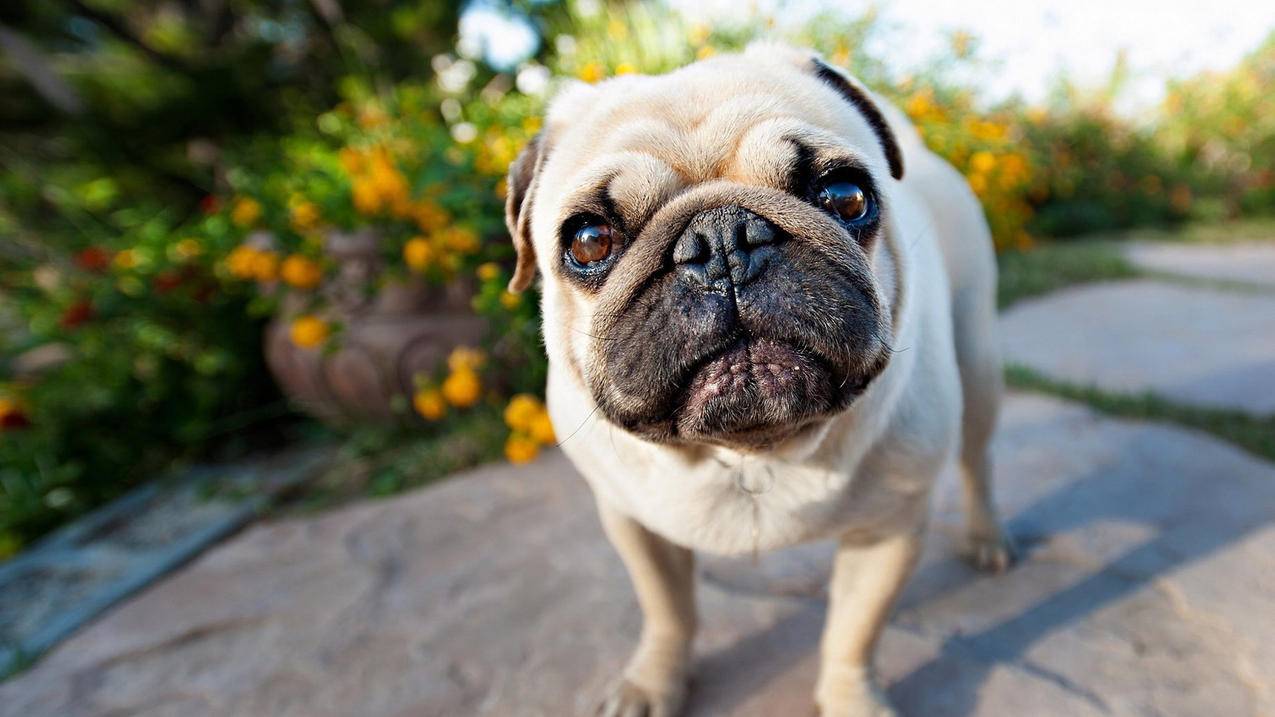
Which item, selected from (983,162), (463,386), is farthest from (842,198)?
(983,162)

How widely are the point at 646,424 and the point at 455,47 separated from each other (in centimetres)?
745

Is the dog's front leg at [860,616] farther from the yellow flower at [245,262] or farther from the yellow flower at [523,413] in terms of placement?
the yellow flower at [245,262]

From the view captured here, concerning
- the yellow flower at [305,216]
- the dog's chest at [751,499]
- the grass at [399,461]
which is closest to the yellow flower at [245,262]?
the yellow flower at [305,216]

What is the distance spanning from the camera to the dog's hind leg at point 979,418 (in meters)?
2.01

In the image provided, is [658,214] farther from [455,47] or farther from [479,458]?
[455,47]

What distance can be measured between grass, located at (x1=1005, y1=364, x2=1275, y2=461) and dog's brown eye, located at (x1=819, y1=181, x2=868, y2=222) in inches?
103

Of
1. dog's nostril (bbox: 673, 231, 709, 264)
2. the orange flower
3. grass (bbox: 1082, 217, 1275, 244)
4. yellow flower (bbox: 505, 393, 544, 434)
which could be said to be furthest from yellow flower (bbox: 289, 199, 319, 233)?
grass (bbox: 1082, 217, 1275, 244)

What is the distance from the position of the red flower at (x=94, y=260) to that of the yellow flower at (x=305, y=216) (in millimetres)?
1343

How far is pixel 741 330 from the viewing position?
1.21 meters

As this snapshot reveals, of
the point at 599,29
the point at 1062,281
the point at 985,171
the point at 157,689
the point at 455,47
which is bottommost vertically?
the point at 1062,281

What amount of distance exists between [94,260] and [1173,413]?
18.8ft

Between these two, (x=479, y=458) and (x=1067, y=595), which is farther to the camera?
(x=479, y=458)

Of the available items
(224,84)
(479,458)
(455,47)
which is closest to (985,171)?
(479,458)

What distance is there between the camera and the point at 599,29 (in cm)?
488
